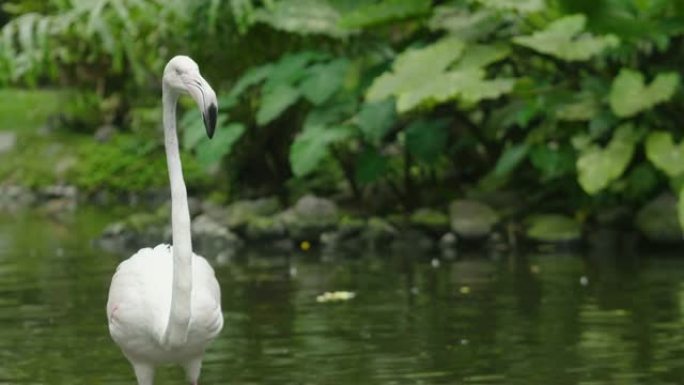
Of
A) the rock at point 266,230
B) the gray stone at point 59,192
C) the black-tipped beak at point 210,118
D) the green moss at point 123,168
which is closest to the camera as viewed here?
the black-tipped beak at point 210,118

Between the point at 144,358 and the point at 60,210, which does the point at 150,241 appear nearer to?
the point at 60,210

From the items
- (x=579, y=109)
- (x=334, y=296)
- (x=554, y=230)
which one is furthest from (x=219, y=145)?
(x=334, y=296)

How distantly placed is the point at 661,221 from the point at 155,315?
25.7 ft

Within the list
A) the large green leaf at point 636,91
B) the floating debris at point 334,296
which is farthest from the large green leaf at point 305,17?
the floating debris at point 334,296

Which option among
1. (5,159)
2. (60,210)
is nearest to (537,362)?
(60,210)

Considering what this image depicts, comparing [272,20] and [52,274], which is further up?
[272,20]

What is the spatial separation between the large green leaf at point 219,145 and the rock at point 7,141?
32.6 feet

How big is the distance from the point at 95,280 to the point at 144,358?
6.35 m

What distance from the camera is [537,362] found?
956cm

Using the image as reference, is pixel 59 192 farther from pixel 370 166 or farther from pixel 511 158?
pixel 511 158

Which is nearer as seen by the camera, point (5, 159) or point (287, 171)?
point (287, 171)

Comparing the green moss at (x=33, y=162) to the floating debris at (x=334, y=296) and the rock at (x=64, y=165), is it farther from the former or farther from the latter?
the floating debris at (x=334, y=296)

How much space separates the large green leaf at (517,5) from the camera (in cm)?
1501

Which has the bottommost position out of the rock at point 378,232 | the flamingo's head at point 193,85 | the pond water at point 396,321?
the pond water at point 396,321
